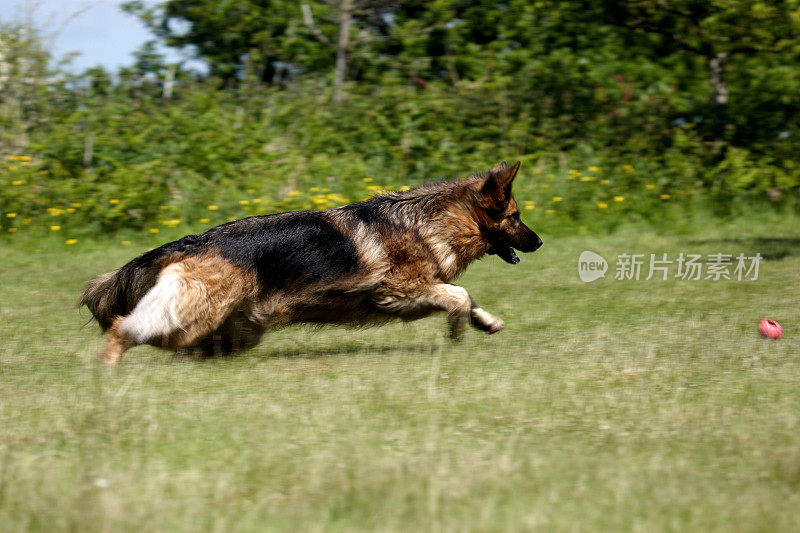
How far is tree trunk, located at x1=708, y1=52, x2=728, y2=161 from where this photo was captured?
14070mm

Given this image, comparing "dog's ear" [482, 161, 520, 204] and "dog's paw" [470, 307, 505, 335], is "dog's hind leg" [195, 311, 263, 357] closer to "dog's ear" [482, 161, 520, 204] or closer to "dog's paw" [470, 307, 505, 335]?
"dog's paw" [470, 307, 505, 335]

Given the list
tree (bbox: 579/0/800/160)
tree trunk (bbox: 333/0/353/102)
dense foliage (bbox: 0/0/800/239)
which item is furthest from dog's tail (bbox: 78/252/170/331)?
tree (bbox: 579/0/800/160)

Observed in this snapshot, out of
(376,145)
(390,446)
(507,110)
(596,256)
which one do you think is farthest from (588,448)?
(507,110)

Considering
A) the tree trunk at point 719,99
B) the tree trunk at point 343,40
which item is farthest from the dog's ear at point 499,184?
the tree trunk at point 343,40

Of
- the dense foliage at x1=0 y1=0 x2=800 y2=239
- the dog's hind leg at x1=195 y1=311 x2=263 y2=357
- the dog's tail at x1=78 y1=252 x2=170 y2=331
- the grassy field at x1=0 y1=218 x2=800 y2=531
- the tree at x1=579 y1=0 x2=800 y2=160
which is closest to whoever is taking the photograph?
the grassy field at x1=0 y1=218 x2=800 y2=531

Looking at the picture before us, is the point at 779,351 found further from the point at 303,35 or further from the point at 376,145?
the point at 303,35

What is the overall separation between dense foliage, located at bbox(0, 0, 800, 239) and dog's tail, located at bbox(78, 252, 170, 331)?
19.6 feet

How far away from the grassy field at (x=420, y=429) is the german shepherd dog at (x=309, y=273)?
25 centimetres

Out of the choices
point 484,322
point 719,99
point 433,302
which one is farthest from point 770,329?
point 719,99

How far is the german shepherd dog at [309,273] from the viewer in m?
5.41

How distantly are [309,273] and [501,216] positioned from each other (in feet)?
4.82

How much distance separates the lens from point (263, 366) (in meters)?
5.54

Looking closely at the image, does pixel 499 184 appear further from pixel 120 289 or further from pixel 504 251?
pixel 120 289

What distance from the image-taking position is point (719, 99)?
14.5 metres
